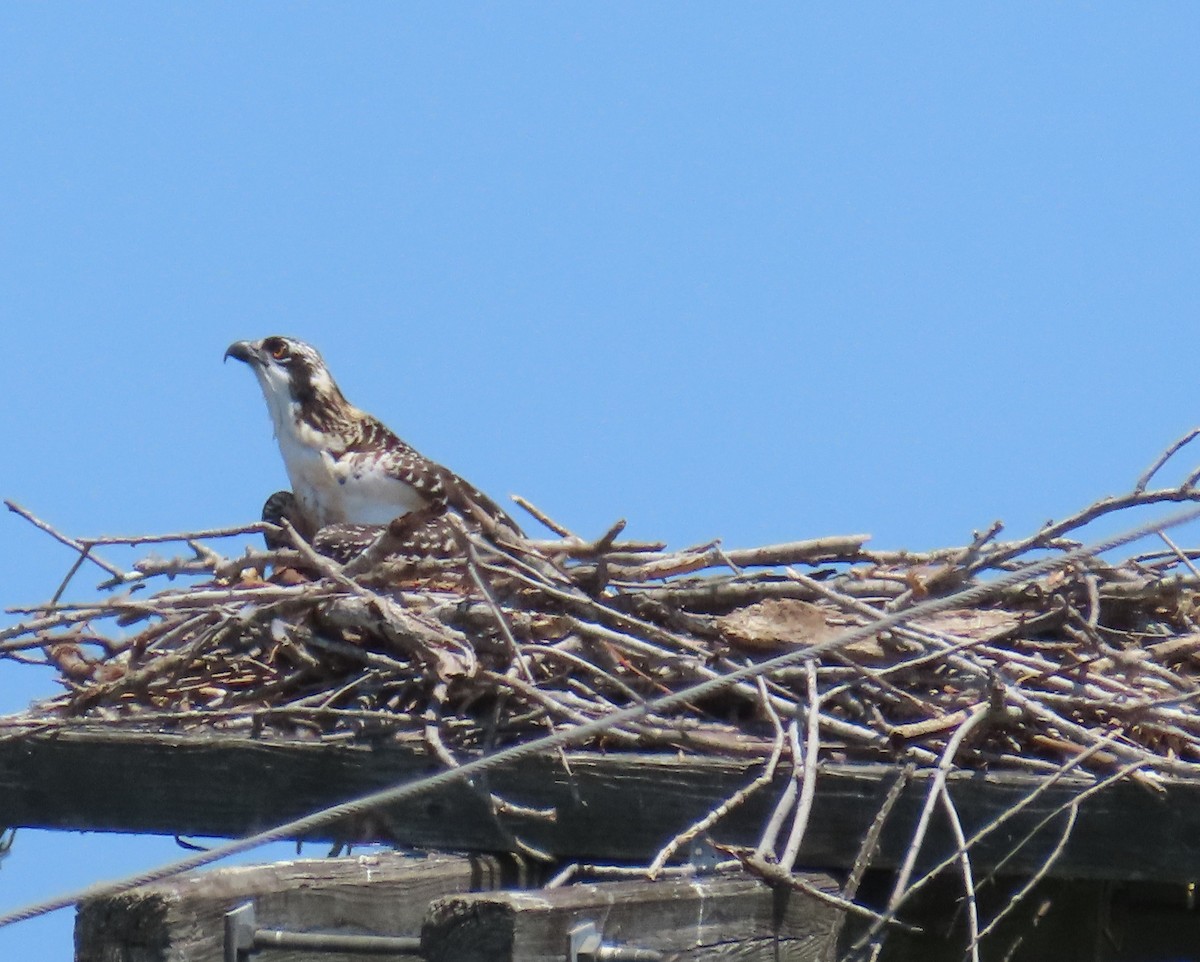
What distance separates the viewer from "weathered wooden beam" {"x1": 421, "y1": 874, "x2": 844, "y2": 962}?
2.42 metres

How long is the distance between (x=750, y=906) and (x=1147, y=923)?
130 centimetres

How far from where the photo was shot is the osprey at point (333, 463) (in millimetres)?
6266

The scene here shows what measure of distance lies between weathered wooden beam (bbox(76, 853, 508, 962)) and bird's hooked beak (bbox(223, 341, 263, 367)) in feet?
13.9

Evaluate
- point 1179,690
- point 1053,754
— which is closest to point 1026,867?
point 1053,754

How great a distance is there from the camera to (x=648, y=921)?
2672 millimetres

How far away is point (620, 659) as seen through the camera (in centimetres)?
374

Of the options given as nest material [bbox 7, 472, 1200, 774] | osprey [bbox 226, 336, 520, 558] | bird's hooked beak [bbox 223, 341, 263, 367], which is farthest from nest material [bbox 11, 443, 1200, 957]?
bird's hooked beak [bbox 223, 341, 263, 367]

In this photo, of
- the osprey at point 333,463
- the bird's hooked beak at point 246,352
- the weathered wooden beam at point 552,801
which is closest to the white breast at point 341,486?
the osprey at point 333,463

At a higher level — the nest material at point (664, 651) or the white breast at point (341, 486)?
the white breast at point (341, 486)

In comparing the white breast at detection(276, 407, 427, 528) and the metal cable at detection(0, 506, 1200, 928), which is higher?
the white breast at detection(276, 407, 427, 528)

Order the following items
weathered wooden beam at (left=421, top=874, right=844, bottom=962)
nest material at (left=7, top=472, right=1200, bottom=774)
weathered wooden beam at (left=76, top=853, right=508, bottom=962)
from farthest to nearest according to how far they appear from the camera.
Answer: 1. nest material at (left=7, top=472, right=1200, bottom=774)
2. weathered wooden beam at (left=76, top=853, right=508, bottom=962)
3. weathered wooden beam at (left=421, top=874, right=844, bottom=962)

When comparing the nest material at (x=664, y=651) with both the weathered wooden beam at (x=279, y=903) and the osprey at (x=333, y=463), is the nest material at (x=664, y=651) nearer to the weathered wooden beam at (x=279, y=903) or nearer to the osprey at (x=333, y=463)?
the weathered wooden beam at (x=279, y=903)

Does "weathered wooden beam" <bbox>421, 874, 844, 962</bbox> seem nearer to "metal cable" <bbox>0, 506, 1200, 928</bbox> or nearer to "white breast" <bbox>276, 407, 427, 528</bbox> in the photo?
"metal cable" <bbox>0, 506, 1200, 928</bbox>

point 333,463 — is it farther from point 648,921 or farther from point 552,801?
point 648,921
